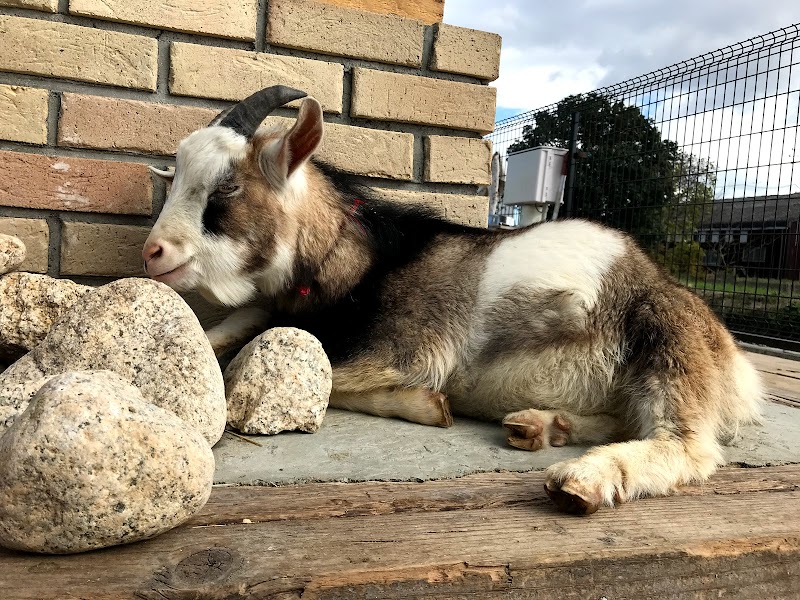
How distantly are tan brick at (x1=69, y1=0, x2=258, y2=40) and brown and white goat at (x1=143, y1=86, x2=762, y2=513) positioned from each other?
1.90 feet

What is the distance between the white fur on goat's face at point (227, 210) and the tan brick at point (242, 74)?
504mm

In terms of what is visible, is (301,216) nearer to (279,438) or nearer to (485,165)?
(279,438)

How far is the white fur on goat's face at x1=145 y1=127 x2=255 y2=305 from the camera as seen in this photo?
2.26 meters

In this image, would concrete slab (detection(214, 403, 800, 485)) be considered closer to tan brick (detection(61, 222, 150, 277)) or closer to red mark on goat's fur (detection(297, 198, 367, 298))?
red mark on goat's fur (detection(297, 198, 367, 298))

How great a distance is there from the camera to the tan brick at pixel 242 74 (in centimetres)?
274

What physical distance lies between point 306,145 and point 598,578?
1641mm

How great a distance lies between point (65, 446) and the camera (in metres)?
1.15

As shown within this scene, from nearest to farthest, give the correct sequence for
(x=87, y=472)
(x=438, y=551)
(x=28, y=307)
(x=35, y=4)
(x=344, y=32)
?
(x=87, y=472)
(x=438, y=551)
(x=28, y=307)
(x=35, y=4)
(x=344, y=32)

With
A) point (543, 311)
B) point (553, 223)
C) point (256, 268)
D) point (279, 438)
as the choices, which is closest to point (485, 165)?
point (553, 223)

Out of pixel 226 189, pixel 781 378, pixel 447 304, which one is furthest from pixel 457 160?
pixel 781 378

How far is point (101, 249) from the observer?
2713 mm

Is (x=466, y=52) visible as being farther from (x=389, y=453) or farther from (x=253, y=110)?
(x=389, y=453)

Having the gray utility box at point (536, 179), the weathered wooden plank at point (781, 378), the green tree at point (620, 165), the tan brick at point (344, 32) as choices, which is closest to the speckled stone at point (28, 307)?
the tan brick at point (344, 32)

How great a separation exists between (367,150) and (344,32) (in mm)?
518
